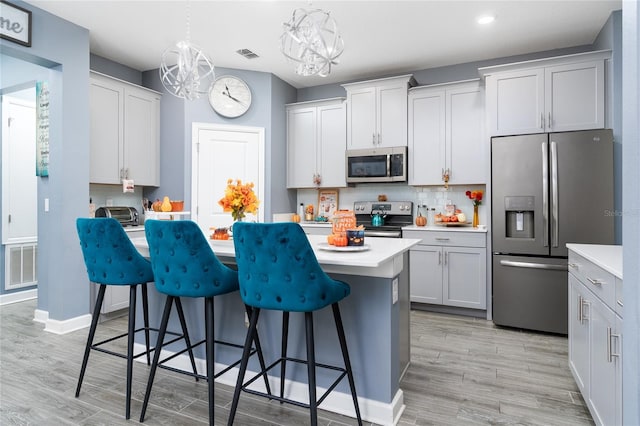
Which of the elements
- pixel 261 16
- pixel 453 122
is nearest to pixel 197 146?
pixel 261 16

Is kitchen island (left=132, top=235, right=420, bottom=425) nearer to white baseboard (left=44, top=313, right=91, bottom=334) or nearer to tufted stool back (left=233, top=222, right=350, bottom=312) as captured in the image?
tufted stool back (left=233, top=222, right=350, bottom=312)

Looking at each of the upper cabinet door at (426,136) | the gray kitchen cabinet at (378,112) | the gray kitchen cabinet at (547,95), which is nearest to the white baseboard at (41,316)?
the gray kitchen cabinet at (378,112)

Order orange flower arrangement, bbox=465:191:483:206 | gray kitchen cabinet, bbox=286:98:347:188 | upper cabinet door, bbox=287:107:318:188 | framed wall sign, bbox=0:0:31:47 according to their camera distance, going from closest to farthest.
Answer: framed wall sign, bbox=0:0:31:47
orange flower arrangement, bbox=465:191:483:206
gray kitchen cabinet, bbox=286:98:347:188
upper cabinet door, bbox=287:107:318:188

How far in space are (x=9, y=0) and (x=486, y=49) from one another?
4439 mm

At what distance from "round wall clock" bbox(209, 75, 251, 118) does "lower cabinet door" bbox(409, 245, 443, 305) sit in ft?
9.04

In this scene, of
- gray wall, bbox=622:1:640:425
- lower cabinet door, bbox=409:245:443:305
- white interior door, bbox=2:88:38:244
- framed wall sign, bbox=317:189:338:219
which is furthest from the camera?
framed wall sign, bbox=317:189:338:219

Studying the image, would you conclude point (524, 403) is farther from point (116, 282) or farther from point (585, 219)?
point (116, 282)

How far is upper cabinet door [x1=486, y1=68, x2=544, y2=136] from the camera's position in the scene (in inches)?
142

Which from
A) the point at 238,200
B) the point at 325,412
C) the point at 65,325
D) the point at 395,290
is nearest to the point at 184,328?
the point at 238,200

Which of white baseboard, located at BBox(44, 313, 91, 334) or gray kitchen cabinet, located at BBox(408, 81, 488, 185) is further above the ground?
gray kitchen cabinet, located at BBox(408, 81, 488, 185)

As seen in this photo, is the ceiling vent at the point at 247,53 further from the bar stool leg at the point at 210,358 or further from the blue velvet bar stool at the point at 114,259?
the bar stool leg at the point at 210,358

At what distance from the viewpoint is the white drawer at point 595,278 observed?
161 cm

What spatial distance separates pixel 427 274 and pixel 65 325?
11.8 ft

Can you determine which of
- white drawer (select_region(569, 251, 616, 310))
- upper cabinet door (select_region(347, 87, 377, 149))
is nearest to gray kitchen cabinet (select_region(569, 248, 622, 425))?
white drawer (select_region(569, 251, 616, 310))
